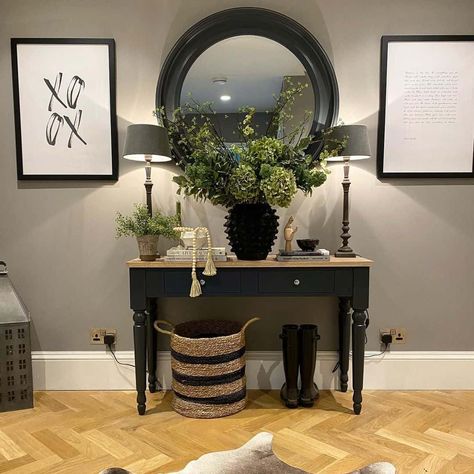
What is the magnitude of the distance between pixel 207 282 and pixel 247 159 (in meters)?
0.63

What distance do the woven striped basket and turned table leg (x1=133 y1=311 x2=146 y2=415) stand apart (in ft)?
0.52

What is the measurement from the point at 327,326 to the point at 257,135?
118cm

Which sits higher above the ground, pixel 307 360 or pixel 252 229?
pixel 252 229

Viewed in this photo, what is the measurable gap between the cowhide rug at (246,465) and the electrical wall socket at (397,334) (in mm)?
862

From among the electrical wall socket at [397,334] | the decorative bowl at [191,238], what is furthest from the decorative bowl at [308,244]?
the electrical wall socket at [397,334]

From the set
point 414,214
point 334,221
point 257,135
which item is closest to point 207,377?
point 334,221

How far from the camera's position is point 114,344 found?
7.73 feet

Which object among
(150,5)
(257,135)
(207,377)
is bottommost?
(207,377)

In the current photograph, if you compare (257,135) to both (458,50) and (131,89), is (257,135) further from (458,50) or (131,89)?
(458,50)

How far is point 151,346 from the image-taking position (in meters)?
2.28

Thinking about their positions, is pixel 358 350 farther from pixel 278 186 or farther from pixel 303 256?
pixel 278 186

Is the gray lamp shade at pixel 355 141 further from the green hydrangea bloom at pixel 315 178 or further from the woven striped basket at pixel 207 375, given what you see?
the woven striped basket at pixel 207 375

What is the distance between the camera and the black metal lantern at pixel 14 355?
2115 mm

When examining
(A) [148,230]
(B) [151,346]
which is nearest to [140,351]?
(B) [151,346]
